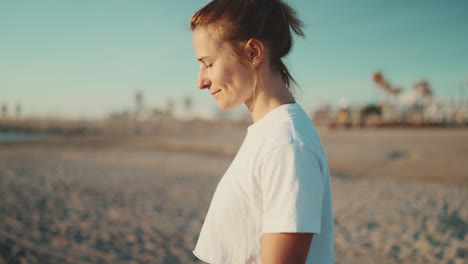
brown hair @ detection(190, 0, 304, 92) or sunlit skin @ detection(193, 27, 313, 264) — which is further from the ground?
brown hair @ detection(190, 0, 304, 92)

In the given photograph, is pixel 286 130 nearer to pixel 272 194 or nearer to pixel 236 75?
pixel 272 194

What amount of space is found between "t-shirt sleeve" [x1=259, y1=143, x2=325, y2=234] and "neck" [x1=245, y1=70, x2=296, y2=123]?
277mm

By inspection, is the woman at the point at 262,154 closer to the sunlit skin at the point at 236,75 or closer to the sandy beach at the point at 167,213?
the sunlit skin at the point at 236,75

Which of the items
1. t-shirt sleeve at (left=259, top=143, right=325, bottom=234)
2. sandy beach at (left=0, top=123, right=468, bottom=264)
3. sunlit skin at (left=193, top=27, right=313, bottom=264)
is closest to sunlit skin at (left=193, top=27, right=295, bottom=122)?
sunlit skin at (left=193, top=27, right=313, bottom=264)

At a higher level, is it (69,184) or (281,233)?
(281,233)

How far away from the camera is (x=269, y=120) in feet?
3.25

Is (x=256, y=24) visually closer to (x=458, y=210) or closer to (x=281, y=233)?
(x=281, y=233)

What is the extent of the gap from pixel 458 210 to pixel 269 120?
8282 millimetres

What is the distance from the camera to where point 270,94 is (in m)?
1.08

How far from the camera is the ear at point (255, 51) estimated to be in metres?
1.00

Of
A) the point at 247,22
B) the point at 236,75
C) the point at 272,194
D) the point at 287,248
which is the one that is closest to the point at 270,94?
the point at 236,75

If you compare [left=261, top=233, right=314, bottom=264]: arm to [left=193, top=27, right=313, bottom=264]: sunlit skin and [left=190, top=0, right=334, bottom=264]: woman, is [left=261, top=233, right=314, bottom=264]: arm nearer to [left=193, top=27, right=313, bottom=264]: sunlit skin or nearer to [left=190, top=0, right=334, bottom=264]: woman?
[left=190, top=0, right=334, bottom=264]: woman

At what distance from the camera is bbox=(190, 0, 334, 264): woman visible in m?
0.82

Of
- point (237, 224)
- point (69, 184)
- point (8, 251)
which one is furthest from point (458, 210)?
point (69, 184)
